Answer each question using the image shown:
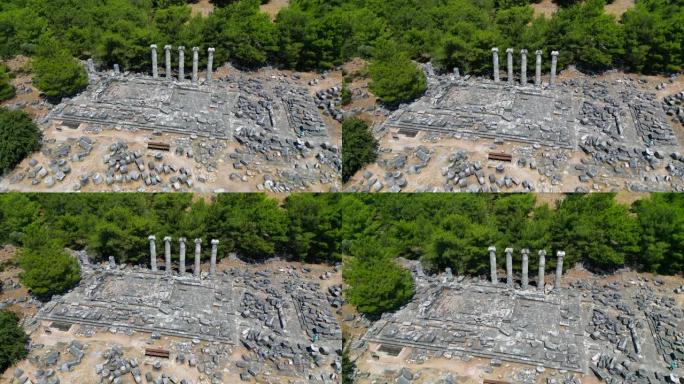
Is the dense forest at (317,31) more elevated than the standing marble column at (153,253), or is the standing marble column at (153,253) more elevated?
the dense forest at (317,31)

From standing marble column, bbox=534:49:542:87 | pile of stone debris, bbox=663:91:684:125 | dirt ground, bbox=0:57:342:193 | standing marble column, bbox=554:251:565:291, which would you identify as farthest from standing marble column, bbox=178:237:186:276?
pile of stone debris, bbox=663:91:684:125

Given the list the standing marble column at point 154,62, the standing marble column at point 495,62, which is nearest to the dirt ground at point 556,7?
the standing marble column at point 495,62

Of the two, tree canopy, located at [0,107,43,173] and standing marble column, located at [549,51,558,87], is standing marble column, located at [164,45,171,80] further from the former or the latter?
standing marble column, located at [549,51,558,87]

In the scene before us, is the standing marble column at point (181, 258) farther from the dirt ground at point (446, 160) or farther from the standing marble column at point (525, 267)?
the standing marble column at point (525, 267)

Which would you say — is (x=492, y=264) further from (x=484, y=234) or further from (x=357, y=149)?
(x=357, y=149)

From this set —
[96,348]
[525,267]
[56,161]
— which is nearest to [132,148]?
[56,161]
